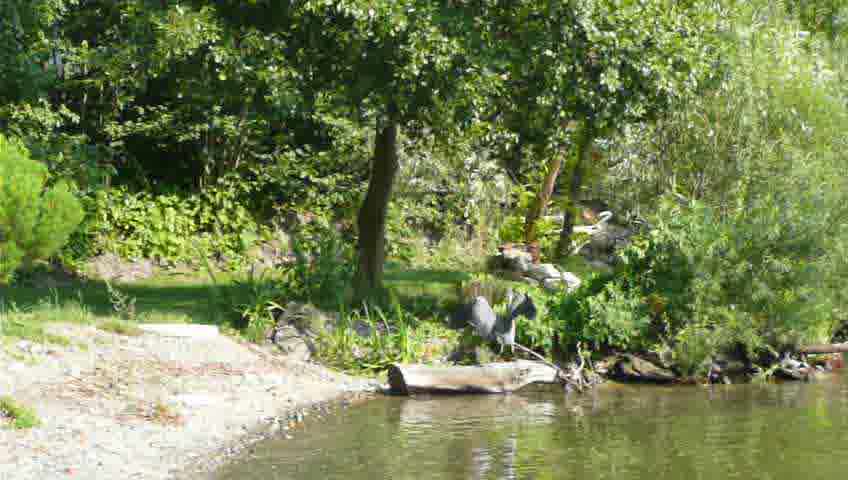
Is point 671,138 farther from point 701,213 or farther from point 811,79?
point 701,213

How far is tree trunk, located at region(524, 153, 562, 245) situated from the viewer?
24891 millimetres

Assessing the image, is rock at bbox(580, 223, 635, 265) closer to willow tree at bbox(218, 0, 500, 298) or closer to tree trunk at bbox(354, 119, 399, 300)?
tree trunk at bbox(354, 119, 399, 300)

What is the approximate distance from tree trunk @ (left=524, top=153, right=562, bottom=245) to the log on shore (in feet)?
35.4

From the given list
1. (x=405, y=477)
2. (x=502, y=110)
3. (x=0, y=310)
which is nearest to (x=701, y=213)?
(x=502, y=110)

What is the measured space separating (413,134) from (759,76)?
21.1 feet

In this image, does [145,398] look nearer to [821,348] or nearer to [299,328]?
[299,328]

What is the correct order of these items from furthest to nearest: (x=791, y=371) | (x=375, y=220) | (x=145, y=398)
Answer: (x=375, y=220) < (x=791, y=371) < (x=145, y=398)

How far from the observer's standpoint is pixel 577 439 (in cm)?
1116

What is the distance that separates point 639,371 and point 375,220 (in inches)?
193

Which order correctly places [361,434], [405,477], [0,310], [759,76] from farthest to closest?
1. [759,76]
2. [0,310]
3. [361,434]
4. [405,477]

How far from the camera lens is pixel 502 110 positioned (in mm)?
15766

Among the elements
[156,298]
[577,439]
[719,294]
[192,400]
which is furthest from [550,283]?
[192,400]

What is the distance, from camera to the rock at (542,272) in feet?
73.5

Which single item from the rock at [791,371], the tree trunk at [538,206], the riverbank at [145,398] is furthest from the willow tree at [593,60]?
the tree trunk at [538,206]
